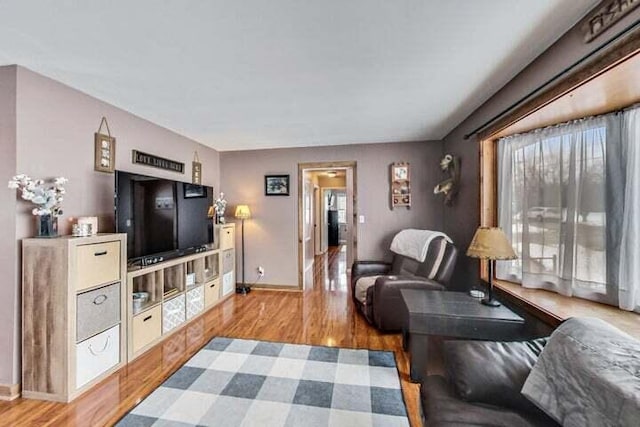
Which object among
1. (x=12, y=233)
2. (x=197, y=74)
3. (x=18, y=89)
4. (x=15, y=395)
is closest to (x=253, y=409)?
(x=15, y=395)

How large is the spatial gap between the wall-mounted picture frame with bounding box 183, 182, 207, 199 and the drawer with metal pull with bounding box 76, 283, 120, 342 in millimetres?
1299

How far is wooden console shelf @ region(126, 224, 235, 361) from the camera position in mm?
Answer: 2539

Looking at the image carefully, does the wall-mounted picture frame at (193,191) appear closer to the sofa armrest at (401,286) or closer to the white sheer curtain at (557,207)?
the sofa armrest at (401,286)

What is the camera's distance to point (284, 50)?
1.80 meters

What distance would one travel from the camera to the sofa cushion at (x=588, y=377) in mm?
835

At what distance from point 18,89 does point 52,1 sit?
1.02 m

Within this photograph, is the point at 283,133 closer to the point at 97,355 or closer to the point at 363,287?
the point at 363,287

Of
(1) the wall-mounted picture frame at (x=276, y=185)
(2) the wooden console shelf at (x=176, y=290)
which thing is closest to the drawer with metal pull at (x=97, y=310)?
(2) the wooden console shelf at (x=176, y=290)

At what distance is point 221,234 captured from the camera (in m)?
3.99

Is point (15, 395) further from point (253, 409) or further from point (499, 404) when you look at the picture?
point (499, 404)

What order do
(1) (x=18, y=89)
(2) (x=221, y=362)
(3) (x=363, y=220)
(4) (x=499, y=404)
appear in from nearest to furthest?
(4) (x=499, y=404) < (1) (x=18, y=89) < (2) (x=221, y=362) < (3) (x=363, y=220)

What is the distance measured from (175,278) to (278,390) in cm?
187

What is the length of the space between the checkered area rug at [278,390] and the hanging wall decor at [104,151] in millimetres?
1925

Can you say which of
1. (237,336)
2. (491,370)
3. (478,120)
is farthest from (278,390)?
(478,120)
